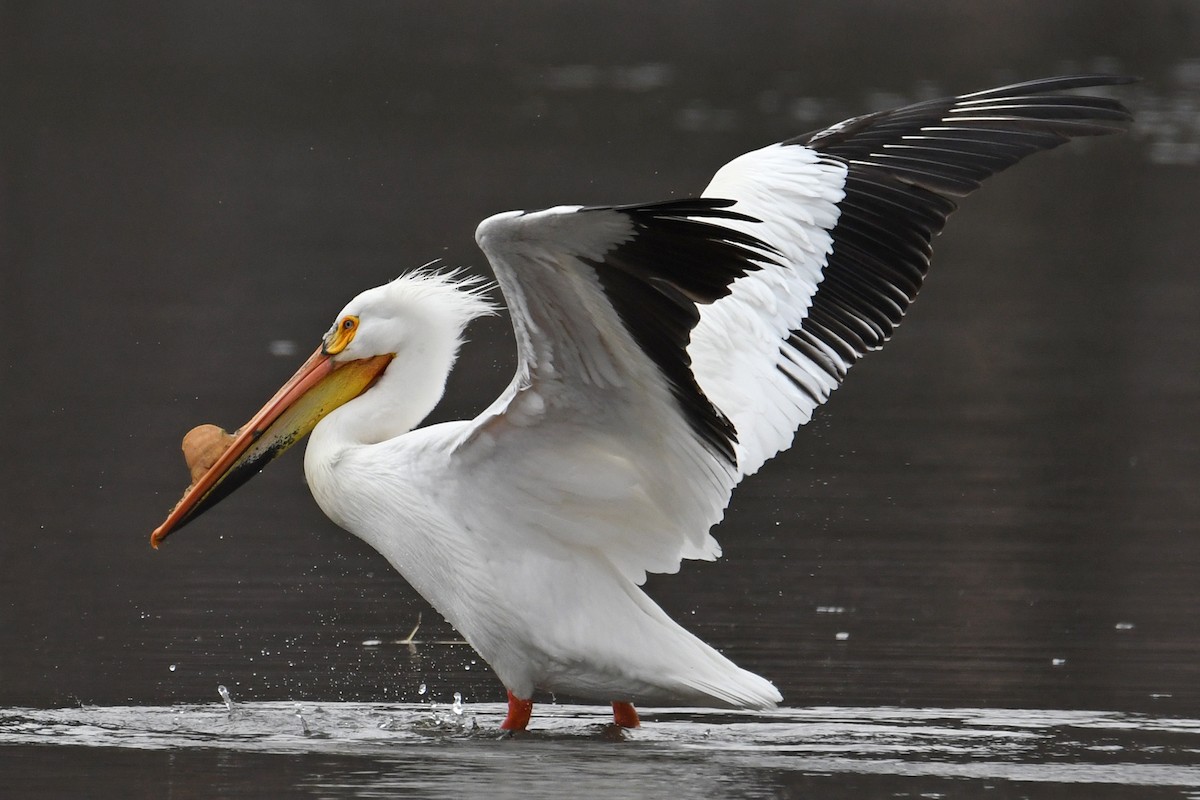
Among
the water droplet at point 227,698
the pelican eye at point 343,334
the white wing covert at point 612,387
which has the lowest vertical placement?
the water droplet at point 227,698

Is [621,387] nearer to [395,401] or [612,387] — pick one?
[612,387]

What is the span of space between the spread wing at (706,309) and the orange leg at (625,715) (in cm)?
44

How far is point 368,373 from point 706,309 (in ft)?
3.81

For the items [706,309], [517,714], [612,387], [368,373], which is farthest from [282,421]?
[612,387]

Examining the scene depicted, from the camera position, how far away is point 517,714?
6.85 m

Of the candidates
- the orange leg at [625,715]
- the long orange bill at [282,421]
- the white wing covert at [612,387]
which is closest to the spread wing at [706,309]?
the white wing covert at [612,387]

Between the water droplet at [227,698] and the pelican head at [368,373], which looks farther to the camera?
the pelican head at [368,373]

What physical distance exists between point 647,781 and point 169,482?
4.63 metres

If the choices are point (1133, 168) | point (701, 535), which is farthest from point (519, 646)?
point (1133, 168)

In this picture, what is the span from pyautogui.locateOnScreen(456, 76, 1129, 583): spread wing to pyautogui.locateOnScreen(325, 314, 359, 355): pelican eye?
0.85 m

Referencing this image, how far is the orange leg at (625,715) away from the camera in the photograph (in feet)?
22.8

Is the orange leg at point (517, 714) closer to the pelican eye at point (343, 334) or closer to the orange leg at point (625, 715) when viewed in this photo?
the orange leg at point (625, 715)

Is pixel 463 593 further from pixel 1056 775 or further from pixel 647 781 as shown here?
pixel 1056 775

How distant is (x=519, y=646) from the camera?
270 inches
